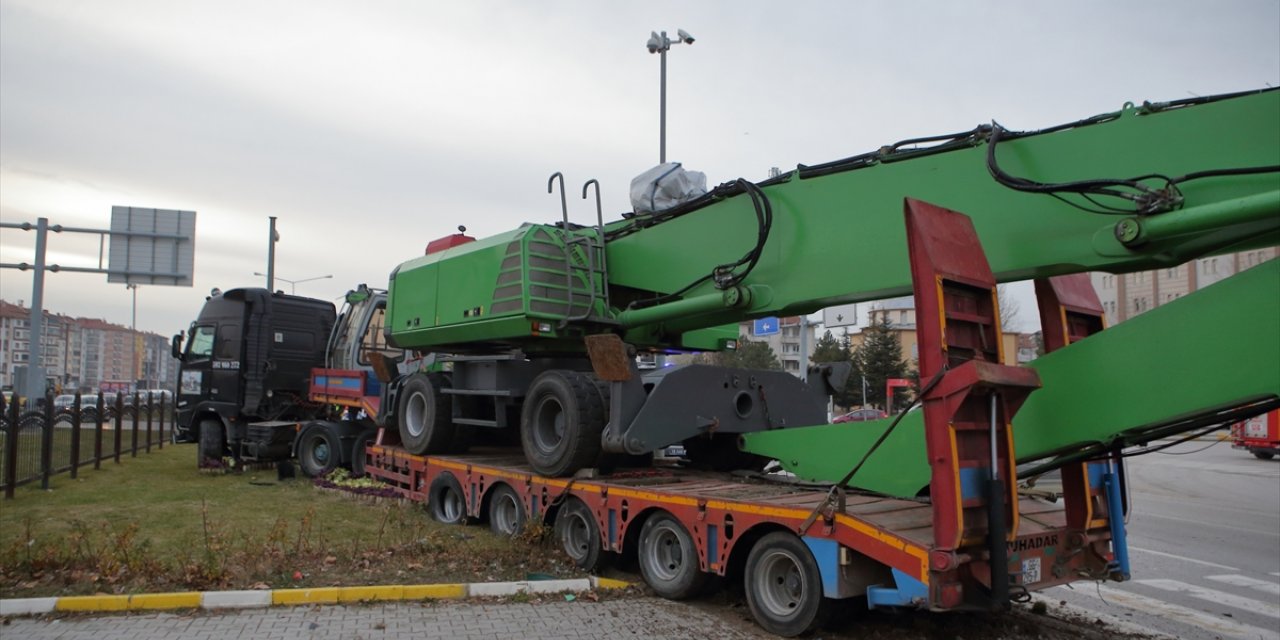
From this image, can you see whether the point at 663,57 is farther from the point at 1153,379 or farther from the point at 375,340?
the point at 1153,379

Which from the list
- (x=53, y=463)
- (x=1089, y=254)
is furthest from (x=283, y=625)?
(x=53, y=463)

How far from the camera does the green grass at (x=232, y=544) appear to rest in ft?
23.2

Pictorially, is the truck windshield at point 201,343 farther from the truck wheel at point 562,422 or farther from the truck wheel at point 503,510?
the truck wheel at point 562,422

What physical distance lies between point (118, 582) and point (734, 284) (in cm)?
541

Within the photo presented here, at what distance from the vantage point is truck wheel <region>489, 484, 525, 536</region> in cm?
956

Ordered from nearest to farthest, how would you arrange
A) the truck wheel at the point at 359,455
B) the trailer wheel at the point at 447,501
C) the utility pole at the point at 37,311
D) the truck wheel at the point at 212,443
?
the trailer wheel at the point at 447,501 → the truck wheel at the point at 359,455 → the truck wheel at the point at 212,443 → the utility pole at the point at 37,311

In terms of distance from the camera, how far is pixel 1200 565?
10.7 metres

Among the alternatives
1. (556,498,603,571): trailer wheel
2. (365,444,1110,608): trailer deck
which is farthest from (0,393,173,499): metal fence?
(556,498,603,571): trailer wheel

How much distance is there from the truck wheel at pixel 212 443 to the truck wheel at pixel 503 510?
908 centimetres

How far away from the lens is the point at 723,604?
7.15 meters

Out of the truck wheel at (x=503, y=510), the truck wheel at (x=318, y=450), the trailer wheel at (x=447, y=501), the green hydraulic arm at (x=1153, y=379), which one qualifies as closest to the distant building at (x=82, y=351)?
the truck wheel at (x=318, y=450)

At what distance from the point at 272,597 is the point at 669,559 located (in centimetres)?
310

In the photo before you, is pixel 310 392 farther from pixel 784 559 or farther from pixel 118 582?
pixel 784 559

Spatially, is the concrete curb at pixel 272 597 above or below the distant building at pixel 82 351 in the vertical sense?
below
